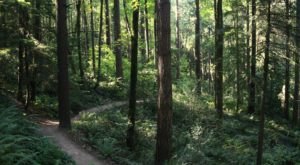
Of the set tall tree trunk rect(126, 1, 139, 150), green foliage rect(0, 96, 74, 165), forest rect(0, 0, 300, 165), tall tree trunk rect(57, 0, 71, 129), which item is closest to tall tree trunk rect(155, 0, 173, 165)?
forest rect(0, 0, 300, 165)

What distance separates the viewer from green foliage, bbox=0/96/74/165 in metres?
7.57

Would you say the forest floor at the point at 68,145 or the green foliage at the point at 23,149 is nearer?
the green foliage at the point at 23,149

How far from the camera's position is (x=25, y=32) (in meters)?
16.4

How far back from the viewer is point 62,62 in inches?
575

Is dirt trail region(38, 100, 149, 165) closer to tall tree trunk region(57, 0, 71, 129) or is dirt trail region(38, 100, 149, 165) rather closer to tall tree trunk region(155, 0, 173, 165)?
tall tree trunk region(57, 0, 71, 129)

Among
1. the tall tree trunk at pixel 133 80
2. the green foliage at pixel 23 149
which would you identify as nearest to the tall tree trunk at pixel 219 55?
the tall tree trunk at pixel 133 80

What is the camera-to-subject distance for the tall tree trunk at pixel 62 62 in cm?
1435

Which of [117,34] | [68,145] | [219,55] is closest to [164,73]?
[68,145]

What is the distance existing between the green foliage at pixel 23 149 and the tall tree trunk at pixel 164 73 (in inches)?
108

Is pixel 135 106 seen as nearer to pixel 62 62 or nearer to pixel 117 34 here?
pixel 62 62

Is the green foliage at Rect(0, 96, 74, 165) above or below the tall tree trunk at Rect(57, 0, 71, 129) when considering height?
below

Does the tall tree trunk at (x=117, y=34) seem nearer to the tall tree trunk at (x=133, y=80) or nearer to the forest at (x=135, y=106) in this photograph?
the forest at (x=135, y=106)

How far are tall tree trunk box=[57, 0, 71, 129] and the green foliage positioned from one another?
10.7 feet

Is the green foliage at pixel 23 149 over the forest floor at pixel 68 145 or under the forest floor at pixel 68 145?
over
